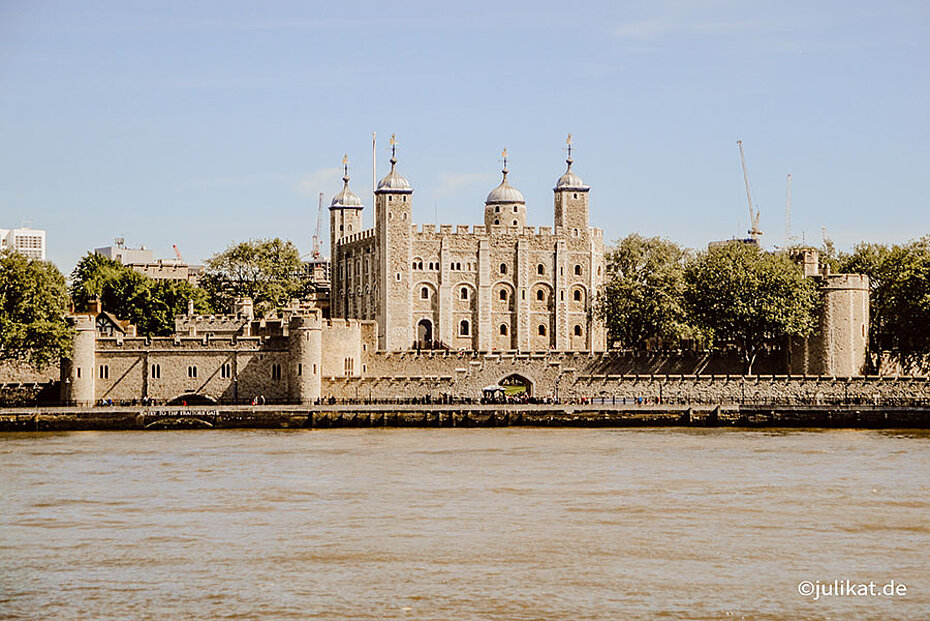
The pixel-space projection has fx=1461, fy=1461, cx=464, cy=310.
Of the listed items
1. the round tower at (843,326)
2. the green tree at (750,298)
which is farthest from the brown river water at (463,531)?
the round tower at (843,326)

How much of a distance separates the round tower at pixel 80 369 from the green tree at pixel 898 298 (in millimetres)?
41314

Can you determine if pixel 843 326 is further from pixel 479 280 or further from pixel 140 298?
pixel 140 298

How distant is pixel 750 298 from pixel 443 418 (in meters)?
20.4

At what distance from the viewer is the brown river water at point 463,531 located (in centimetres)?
2817

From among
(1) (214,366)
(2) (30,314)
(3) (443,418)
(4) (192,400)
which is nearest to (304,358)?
(1) (214,366)

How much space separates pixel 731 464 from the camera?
4850 cm

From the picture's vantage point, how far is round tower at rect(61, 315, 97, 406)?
68.0 meters

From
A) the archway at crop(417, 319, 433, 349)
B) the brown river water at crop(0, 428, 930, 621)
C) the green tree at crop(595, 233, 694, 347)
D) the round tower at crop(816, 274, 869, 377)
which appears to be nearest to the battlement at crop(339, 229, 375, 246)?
the archway at crop(417, 319, 433, 349)

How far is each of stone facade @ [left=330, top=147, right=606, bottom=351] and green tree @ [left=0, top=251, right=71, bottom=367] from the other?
29739mm

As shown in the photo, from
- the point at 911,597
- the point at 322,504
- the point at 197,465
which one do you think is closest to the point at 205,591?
the point at 322,504

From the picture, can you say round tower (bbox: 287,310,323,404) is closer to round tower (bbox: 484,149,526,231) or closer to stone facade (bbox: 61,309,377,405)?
stone facade (bbox: 61,309,377,405)

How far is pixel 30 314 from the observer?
2571 inches

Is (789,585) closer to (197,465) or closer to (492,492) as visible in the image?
(492,492)

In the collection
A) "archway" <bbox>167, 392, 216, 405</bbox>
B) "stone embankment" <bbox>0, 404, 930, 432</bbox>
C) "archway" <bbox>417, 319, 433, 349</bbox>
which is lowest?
"stone embankment" <bbox>0, 404, 930, 432</bbox>
